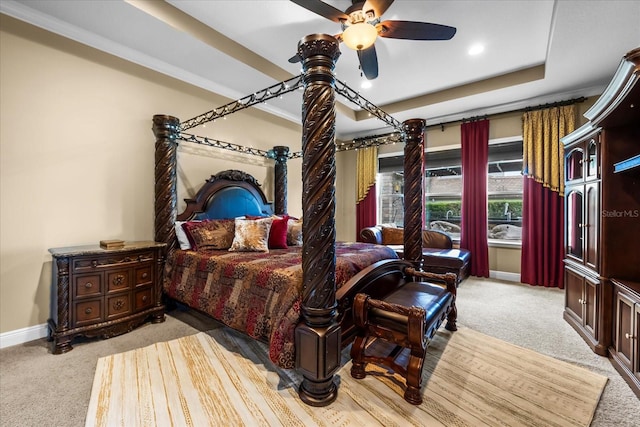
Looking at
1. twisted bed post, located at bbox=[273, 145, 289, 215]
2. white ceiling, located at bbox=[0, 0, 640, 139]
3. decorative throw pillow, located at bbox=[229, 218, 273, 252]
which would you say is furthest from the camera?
twisted bed post, located at bbox=[273, 145, 289, 215]

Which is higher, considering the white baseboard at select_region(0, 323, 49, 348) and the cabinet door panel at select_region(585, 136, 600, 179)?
the cabinet door panel at select_region(585, 136, 600, 179)

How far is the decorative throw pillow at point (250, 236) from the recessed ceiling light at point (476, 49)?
3.25m

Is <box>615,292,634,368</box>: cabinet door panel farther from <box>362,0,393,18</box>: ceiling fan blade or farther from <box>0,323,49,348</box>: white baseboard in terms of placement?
<box>0,323,49,348</box>: white baseboard

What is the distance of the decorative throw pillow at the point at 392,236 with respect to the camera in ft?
16.2

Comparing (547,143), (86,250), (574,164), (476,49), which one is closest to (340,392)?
(86,250)

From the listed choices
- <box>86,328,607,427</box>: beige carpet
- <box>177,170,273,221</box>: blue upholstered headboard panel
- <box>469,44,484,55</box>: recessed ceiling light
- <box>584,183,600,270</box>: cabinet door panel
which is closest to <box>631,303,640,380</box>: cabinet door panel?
<box>86,328,607,427</box>: beige carpet

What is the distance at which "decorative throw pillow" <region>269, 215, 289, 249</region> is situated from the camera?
10.6ft

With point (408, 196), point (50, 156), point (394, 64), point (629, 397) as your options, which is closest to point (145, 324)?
point (50, 156)

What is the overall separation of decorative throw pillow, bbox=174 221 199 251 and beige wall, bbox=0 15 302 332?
45cm

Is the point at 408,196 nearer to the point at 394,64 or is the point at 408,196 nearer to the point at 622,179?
the point at 622,179

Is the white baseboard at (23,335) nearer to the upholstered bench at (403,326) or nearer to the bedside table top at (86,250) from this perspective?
the bedside table top at (86,250)

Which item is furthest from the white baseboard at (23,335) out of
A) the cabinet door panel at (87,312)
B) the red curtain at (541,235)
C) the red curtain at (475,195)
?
the red curtain at (541,235)

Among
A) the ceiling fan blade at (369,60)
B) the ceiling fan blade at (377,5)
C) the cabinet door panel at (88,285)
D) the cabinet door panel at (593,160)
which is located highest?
the ceiling fan blade at (377,5)

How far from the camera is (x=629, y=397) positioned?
1701mm
